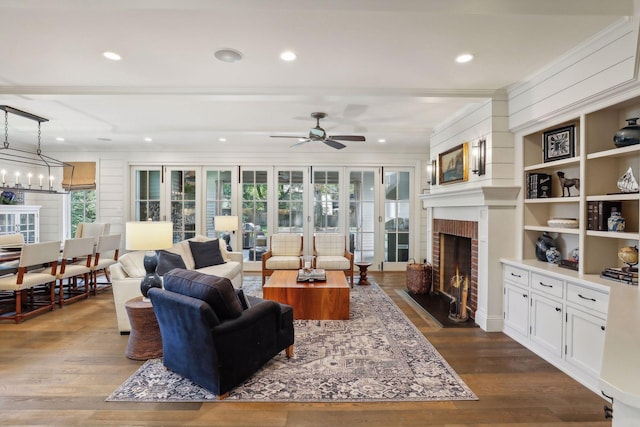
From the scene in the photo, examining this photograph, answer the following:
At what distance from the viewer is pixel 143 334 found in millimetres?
2871

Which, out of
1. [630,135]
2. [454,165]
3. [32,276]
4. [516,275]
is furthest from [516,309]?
[32,276]

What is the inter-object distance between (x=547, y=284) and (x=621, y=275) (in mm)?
546

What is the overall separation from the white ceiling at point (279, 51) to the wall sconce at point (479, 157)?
518 millimetres

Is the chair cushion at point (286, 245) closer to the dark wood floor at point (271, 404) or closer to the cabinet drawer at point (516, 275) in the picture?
the dark wood floor at point (271, 404)

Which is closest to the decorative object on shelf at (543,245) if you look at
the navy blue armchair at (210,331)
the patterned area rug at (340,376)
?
the patterned area rug at (340,376)

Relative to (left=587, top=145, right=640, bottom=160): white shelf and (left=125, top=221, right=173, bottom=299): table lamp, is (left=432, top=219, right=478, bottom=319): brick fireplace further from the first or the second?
(left=125, top=221, right=173, bottom=299): table lamp

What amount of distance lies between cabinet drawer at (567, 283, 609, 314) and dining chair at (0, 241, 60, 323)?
5.69 metres

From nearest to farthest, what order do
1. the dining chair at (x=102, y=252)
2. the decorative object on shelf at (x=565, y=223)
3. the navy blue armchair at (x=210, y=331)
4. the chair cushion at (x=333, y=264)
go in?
the navy blue armchair at (x=210, y=331) < the decorative object on shelf at (x=565, y=223) < the dining chair at (x=102, y=252) < the chair cushion at (x=333, y=264)

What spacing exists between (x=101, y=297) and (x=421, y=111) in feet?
18.1

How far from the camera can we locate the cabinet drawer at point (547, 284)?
2.75m

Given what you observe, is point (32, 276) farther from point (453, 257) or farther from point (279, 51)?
point (453, 257)

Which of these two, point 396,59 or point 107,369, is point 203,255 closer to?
point 107,369

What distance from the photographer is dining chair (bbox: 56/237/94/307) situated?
4406 millimetres

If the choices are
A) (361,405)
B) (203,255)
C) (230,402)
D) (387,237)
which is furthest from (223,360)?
(387,237)
